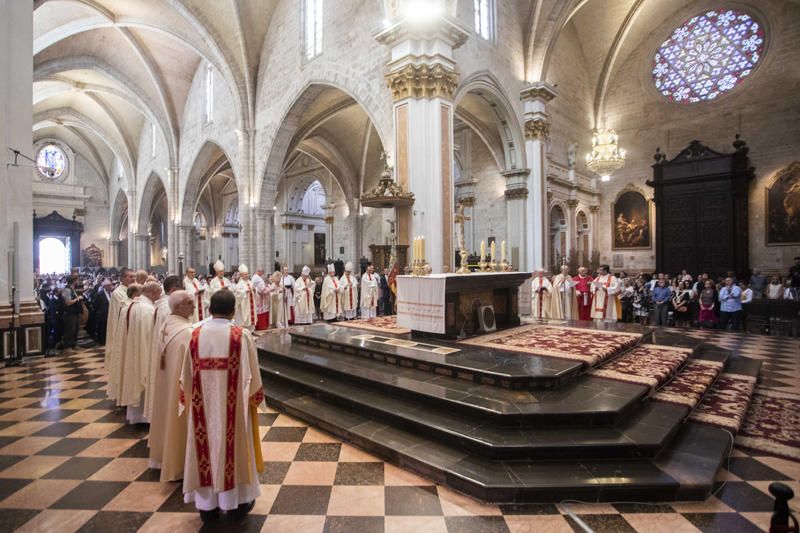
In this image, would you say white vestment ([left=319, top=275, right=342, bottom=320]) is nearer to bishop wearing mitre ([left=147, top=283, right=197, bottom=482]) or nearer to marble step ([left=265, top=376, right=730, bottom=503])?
marble step ([left=265, top=376, right=730, bottom=503])

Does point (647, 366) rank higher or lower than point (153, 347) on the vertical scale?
lower

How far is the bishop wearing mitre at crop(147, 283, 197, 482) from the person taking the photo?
2.95 meters

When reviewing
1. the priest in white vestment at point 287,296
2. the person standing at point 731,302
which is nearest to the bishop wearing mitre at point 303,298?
the priest in white vestment at point 287,296

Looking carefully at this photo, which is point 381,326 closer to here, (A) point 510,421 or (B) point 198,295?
(A) point 510,421

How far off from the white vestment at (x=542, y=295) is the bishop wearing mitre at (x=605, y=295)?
3.54 feet

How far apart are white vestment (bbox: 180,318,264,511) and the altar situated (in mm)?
3611

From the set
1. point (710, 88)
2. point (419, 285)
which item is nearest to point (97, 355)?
point (419, 285)

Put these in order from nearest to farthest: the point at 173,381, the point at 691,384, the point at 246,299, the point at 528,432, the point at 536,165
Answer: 1. the point at 173,381
2. the point at 528,432
3. the point at 691,384
4. the point at 246,299
5. the point at 536,165

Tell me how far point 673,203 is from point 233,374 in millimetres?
17860

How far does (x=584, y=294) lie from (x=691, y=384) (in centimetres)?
589

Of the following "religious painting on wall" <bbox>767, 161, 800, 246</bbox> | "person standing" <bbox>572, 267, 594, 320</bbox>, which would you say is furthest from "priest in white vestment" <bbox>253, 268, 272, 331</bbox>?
"religious painting on wall" <bbox>767, 161, 800, 246</bbox>

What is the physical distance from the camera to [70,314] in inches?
340

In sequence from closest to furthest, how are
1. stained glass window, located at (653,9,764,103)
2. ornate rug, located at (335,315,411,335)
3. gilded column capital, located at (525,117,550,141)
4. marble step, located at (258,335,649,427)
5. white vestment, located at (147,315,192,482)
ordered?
white vestment, located at (147,315,192,482)
marble step, located at (258,335,649,427)
ornate rug, located at (335,315,411,335)
gilded column capital, located at (525,117,550,141)
stained glass window, located at (653,9,764,103)

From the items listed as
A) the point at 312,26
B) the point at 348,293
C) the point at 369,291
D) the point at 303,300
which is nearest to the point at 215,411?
the point at 303,300
